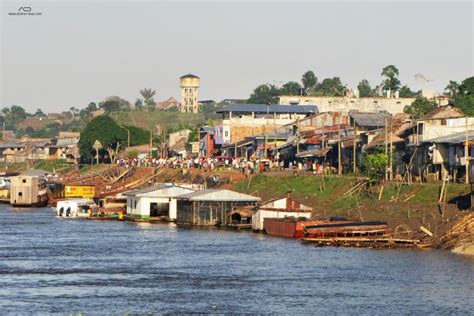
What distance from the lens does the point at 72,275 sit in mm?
65500

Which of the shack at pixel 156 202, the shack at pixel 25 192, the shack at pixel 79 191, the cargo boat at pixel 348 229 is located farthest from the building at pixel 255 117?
the cargo boat at pixel 348 229

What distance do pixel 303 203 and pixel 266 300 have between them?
143 feet

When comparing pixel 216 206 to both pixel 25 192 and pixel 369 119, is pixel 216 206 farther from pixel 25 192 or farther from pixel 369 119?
pixel 25 192

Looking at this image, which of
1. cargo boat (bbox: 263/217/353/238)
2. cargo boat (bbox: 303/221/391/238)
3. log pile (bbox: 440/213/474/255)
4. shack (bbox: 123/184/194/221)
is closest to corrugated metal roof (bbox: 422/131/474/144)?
cargo boat (bbox: 303/221/391/238)

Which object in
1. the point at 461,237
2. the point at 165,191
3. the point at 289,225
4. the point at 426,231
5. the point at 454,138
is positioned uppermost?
the point at 454,138

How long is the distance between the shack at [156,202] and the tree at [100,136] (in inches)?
3164

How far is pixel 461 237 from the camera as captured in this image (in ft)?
238

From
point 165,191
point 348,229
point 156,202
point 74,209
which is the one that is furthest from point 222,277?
point 74,209

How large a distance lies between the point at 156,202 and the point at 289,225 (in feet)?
81.6

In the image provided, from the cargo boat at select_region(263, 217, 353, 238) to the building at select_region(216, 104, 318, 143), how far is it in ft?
226

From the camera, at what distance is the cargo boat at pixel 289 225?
8281 centimetres

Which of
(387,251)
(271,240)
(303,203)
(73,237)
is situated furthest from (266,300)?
(303,203)

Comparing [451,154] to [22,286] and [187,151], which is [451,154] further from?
[187,151]

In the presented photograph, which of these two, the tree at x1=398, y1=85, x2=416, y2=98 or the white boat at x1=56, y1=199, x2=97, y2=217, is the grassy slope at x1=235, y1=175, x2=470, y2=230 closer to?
the white boat at x1=56, y1=199, x2=97, y2=217
